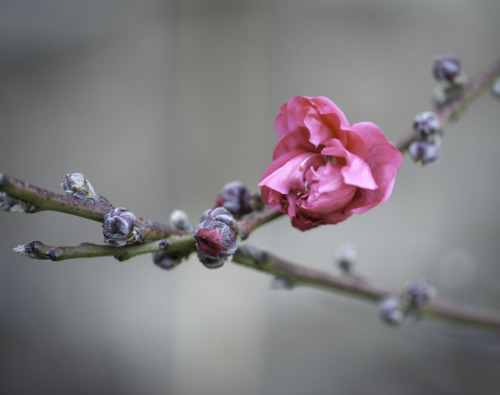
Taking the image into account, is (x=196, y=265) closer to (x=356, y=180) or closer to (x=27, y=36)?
(x=27, y=36)

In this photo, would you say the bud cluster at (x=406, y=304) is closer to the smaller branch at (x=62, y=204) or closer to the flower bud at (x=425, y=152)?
the flower bud at (x=425, y=152)

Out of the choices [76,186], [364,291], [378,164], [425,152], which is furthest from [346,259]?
[76,186]

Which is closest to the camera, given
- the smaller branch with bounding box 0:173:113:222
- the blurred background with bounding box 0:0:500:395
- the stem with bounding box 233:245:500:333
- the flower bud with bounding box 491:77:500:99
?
the smaller branch with bounding box 0:173:113:222

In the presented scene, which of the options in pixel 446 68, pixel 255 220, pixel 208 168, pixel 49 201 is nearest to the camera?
pixel 49 201

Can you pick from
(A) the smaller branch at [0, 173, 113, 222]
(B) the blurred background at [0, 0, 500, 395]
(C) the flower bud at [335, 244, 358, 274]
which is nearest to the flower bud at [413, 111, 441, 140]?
(C) the flower bud at [335, 244, 358, 274]

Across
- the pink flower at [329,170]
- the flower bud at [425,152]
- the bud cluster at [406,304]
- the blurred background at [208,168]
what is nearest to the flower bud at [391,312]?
the bud cluster at [406,304]

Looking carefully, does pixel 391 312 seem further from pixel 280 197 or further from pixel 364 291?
pixel 280 197

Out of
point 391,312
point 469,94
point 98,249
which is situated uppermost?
point 469,94

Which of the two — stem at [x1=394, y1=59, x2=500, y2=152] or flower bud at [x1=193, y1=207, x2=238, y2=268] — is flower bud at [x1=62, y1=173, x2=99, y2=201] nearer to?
flower bud at [x1=193, y1=207, x2=238, y2=268]
